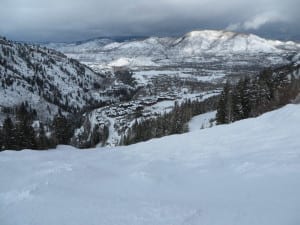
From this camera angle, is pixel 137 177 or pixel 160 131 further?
pixel 160 131

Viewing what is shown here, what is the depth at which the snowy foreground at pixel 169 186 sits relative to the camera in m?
9.54

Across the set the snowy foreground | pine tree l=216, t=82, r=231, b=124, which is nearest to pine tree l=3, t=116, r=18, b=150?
the snowy foreground

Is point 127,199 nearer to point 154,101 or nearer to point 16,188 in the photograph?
point 16,188

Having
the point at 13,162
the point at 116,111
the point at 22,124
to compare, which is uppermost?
the point at 13,162

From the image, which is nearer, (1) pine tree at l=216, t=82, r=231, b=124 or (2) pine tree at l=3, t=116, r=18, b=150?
(2) pine tree at l=3, t=116, r=18, b=150

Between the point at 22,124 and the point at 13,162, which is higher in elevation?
the point at 13,162

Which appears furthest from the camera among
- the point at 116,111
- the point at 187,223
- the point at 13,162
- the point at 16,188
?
the point at 116,111

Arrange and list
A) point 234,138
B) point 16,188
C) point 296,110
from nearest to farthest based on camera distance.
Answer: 1. point 16,188
2. point 234,138
3. point 296,110

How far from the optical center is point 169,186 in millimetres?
12945

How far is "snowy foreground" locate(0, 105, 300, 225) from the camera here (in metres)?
9.54

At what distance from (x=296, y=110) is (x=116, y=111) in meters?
143

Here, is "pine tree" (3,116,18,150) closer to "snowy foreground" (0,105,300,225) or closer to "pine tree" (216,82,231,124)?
"snowy foreground" (0,105,300,225)

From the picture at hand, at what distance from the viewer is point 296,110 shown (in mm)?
24078

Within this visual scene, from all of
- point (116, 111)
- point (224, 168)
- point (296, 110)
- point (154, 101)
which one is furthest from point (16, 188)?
point (154, 101)
